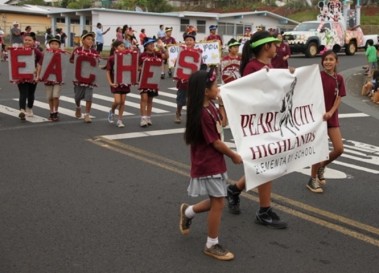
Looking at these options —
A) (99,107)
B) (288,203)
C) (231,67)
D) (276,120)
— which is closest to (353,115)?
(231,67)

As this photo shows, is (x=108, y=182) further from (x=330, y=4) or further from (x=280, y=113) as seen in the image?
(x=330, y=4)

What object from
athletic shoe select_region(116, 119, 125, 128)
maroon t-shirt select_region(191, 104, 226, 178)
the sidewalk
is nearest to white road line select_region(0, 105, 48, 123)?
athletic shoe select_region(116, 119, 125, 128)

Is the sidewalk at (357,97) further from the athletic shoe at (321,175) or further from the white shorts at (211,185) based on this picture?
the white shorts at (211,185)

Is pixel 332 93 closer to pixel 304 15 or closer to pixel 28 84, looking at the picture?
pixel 28 84

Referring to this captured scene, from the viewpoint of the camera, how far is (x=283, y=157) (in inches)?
196

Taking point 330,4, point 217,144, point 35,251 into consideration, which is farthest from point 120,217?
point 330,4

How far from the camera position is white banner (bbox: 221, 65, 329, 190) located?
457 centimetres

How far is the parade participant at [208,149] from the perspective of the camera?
4.17 metres

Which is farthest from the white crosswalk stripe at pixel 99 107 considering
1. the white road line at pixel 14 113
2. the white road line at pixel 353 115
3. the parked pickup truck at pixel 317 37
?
the parked pickup truck at pixel 317 37

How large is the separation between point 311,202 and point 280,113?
1.47m

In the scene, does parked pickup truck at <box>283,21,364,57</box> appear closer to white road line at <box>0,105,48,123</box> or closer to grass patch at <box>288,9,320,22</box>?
white road line at <box>0,105,48,123</box>

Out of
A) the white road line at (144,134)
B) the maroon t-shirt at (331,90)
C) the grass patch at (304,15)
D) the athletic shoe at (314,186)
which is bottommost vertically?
the white road line at (144,134)

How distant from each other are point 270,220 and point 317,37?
26.1 meters

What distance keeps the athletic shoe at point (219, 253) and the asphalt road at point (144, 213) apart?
5 cm
